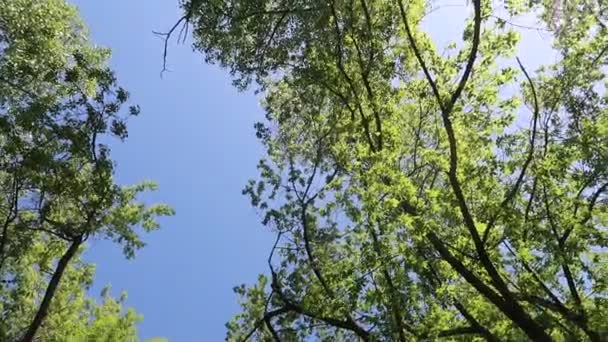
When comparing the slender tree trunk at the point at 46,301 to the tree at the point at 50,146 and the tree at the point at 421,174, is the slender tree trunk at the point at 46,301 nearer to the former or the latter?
the tree at the point at 50,146

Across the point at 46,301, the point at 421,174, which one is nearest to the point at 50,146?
the point at 46,301

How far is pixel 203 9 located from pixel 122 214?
470cm

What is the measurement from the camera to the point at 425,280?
28.8 ft

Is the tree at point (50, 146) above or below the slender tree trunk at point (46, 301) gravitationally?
above

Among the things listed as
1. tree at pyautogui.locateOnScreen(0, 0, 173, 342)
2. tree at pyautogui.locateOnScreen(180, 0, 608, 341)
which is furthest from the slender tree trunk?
tree at pyautogui.locateOnScreen(180, 0, 608, 341)

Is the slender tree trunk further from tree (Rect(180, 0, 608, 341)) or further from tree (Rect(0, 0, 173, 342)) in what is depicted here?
tree (Rect(180, 0, 608, 341))

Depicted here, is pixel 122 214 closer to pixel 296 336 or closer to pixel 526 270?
pixel 296 336

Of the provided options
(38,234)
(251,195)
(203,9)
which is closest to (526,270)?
(251,195)

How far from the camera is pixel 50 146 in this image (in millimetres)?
10141

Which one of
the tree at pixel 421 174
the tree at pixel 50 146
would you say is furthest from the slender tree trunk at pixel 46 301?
the tree at pixel 421 174

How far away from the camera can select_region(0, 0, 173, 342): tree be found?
1007 cm

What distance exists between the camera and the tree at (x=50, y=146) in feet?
33.0

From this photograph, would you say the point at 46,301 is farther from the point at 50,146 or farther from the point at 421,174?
the point at 421,174

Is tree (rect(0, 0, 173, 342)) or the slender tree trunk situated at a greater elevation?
tree (rect(0, 0, 173, 342))
